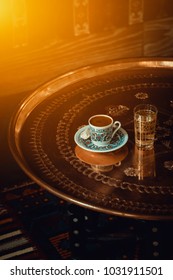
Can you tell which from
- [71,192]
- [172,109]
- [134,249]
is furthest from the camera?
[134,249]

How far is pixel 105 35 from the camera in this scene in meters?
2.87

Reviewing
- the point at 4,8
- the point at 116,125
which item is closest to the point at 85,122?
the point at 116,125

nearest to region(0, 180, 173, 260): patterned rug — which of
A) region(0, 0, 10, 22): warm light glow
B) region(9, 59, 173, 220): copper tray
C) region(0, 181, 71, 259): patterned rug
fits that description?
region(0, 181, 71, 259): patterned rug

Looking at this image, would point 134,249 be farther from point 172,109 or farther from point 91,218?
point 172,109

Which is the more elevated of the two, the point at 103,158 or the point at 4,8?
the point at 4,8

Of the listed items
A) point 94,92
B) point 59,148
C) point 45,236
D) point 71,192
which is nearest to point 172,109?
point 94,92

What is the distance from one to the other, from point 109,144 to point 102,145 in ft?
0.08

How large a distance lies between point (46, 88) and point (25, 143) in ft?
1.19

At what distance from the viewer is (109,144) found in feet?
5.86

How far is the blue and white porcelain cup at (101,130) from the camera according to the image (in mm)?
1752

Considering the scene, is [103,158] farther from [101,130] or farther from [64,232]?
[64,232]

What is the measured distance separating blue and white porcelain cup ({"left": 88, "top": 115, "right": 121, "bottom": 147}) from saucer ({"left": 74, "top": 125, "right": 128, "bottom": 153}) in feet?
0.05

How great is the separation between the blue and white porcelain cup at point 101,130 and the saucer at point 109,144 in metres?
0.02

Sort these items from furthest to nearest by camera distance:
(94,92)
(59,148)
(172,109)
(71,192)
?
(94,92), (172,109), (59,148), (71,192)
